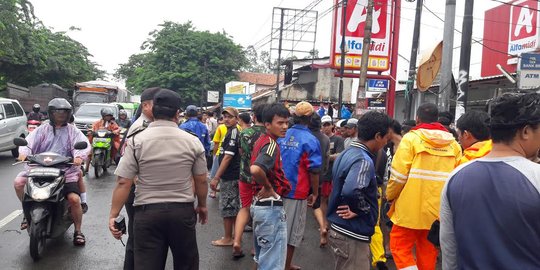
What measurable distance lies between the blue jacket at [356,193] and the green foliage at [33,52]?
63.9 feet

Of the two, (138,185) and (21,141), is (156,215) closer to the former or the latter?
(138,185)

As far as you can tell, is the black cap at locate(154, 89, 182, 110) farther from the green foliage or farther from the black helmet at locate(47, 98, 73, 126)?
the green foliage

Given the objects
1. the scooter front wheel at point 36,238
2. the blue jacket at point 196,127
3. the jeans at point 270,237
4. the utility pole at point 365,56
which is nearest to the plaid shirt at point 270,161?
the jeans at point 270,237

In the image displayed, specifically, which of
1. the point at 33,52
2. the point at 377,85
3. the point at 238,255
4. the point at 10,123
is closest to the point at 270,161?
the point at 238,255

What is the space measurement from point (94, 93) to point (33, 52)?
569 centimetres

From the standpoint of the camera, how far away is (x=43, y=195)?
522 centimetres

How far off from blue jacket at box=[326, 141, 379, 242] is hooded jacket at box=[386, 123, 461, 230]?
0.73 m

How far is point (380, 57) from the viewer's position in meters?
18.3

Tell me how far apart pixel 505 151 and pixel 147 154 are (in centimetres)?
230

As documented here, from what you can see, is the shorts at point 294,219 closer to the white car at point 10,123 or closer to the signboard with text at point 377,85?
the white car at point 10,123

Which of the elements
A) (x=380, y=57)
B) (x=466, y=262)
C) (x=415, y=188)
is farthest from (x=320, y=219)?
(x=380, y=57)

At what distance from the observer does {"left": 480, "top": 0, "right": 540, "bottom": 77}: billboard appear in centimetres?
1660

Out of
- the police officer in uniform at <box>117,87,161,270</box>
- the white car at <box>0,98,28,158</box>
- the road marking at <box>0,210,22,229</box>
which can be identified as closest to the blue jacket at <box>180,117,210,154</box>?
the road marking at <box>0,210,22,229</box>

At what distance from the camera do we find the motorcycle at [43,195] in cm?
521
